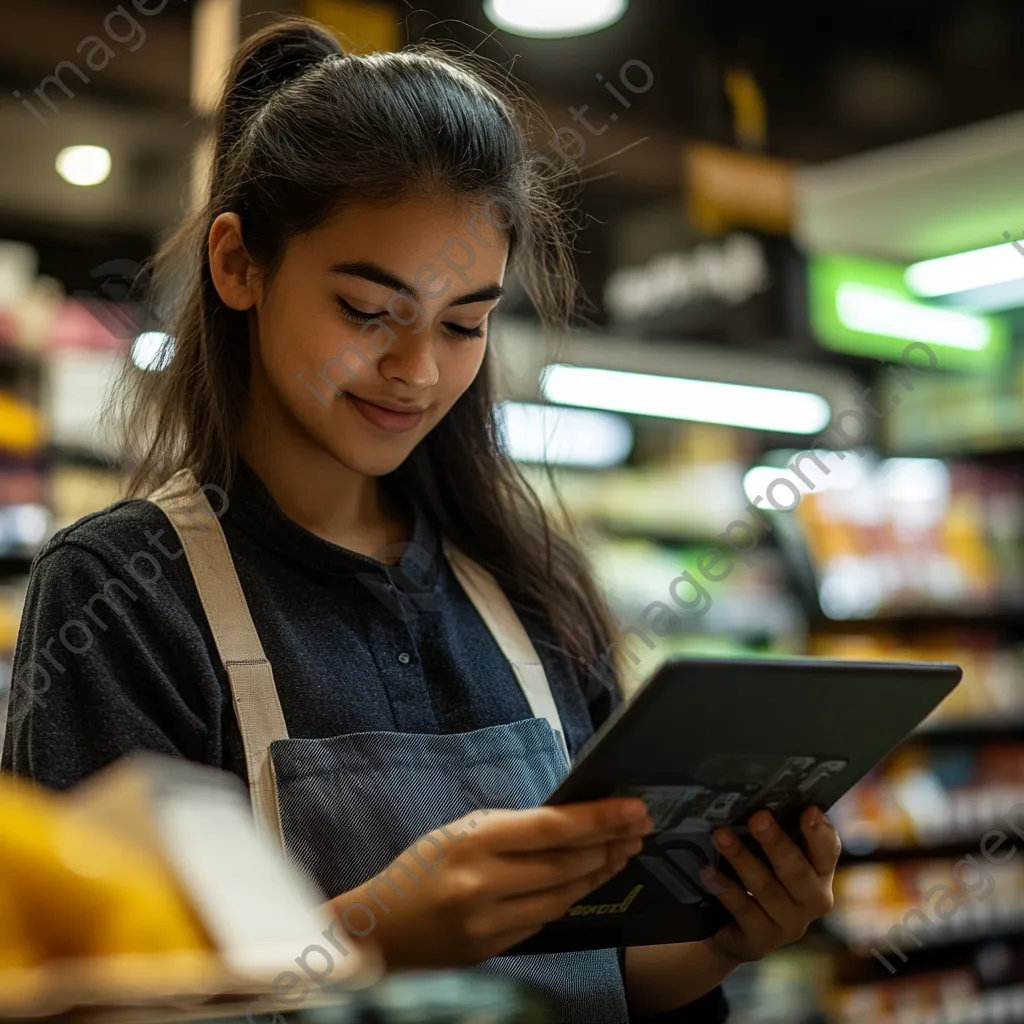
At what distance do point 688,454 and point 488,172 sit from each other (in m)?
5.07

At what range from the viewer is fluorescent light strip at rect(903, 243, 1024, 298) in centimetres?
673

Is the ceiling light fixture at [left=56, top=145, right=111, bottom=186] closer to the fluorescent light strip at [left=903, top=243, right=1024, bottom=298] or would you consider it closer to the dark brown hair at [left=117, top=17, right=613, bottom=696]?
the dark brown hair at [left=117, top=17, right=613, bottom=696]

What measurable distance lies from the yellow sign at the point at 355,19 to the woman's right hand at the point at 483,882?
3.15 metres

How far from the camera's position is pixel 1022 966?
555 cm

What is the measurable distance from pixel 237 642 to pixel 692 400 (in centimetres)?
483

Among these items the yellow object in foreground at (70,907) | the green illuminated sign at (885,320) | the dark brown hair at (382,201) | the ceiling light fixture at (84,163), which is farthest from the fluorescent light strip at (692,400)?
the yellow object in foreground at (70,907)

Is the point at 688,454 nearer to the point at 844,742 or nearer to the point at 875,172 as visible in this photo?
the point at 875,172

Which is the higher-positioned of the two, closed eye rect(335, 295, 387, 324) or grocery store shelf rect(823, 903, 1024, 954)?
closed eye rect(335, 295, 387, 324)

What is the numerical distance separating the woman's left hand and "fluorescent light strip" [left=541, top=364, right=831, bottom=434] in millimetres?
3976

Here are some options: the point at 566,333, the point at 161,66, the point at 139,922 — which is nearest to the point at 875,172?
the point at 161,66

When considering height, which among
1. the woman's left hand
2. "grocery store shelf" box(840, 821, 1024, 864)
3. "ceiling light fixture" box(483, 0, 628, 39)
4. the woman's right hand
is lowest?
"grocery store shelf" box(840, 821, 1024, 864)

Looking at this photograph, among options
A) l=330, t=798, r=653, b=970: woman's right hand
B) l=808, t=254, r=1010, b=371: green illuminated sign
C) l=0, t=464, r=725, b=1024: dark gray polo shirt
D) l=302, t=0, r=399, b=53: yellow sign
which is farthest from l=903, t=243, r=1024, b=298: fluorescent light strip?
l=330, t=798, r=653, b=970: woman's right hand

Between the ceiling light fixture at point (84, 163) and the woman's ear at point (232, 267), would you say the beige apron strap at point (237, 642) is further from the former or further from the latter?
the ceiling light fixture at point (84, 163)

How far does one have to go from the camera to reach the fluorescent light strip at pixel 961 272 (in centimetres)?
673
